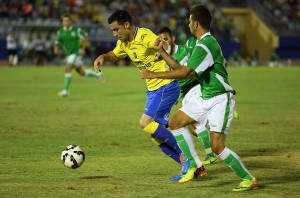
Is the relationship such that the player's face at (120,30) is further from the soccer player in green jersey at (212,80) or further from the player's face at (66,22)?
the player's face at (66,22)

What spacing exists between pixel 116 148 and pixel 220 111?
15.7 feet

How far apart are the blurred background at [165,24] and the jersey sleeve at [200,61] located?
122ft

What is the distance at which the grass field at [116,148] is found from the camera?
378 inches

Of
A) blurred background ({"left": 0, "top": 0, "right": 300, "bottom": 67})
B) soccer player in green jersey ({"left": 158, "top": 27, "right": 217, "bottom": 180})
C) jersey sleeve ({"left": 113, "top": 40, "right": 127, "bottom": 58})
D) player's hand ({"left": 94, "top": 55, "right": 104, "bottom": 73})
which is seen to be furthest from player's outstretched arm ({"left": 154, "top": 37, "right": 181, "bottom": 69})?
blurred background ({"left": 0, "top": 0, "right": 300, "bottom": 67})

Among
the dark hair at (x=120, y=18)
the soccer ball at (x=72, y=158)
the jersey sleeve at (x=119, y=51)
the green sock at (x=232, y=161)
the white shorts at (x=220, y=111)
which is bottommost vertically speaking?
the soccer ball at (x=72, y=158)

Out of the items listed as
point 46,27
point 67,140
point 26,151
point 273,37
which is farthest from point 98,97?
point 273,37

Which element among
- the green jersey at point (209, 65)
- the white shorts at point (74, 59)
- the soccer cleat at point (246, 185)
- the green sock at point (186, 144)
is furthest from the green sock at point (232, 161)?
the white shorts at point (74, 59)

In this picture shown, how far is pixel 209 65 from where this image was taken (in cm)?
919

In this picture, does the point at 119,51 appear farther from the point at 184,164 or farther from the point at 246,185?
the point at 246,185

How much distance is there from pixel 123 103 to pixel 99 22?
30.4m

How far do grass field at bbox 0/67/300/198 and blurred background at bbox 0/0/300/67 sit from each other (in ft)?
77.7

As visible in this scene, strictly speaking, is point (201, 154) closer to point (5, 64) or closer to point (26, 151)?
point (26, 151)

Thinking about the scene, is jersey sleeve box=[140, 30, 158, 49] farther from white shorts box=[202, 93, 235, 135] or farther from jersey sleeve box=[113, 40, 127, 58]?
white shorts box=[202, 93, 235, 135]

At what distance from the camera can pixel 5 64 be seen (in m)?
50.7
